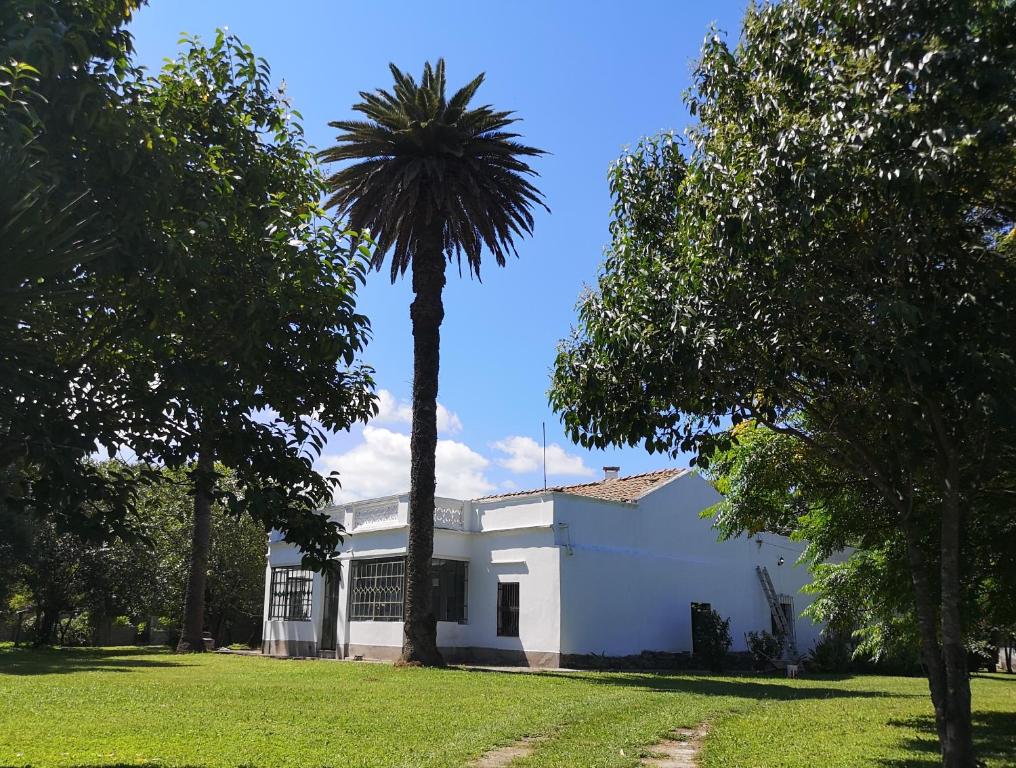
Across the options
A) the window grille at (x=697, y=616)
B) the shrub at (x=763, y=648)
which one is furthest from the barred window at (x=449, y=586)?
the shrub at (x=763, y=648)

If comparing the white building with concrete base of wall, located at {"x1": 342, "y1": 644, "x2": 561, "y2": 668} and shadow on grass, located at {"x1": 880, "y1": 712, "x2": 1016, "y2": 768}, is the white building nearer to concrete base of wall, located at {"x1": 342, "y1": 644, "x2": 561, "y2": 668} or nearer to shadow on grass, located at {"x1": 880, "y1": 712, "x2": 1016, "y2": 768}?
concrete base of wall, located at {"x1": 342, "y1": 644, "x2": 561, "y2": 668}

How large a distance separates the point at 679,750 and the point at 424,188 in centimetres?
1580

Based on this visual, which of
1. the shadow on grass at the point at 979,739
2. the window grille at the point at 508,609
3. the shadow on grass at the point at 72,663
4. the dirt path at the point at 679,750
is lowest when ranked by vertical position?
the shadow on grass at the point at 979,739

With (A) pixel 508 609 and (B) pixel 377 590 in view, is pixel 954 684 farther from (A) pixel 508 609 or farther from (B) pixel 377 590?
(B) pixel 377 590

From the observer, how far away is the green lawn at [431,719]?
8.80 m

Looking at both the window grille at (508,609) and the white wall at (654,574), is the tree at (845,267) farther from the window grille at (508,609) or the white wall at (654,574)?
the window grille at (508,609)

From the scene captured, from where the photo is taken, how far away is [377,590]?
86.7ft

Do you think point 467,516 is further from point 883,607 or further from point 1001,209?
point 1001,209

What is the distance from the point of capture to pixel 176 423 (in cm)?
741

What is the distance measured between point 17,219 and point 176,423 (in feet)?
9.29

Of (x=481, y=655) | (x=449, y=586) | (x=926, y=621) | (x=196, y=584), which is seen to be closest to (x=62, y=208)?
(x=926, y=621)

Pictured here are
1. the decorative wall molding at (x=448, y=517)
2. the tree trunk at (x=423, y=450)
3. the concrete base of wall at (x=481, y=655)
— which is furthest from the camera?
the decorative wall molding at (x=448, y=517)

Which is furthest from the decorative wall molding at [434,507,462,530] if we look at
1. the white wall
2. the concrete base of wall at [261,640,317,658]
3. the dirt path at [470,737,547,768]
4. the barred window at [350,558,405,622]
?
the dirt path at [470,737,547,768]

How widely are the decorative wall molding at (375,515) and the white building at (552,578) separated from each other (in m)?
0.05
